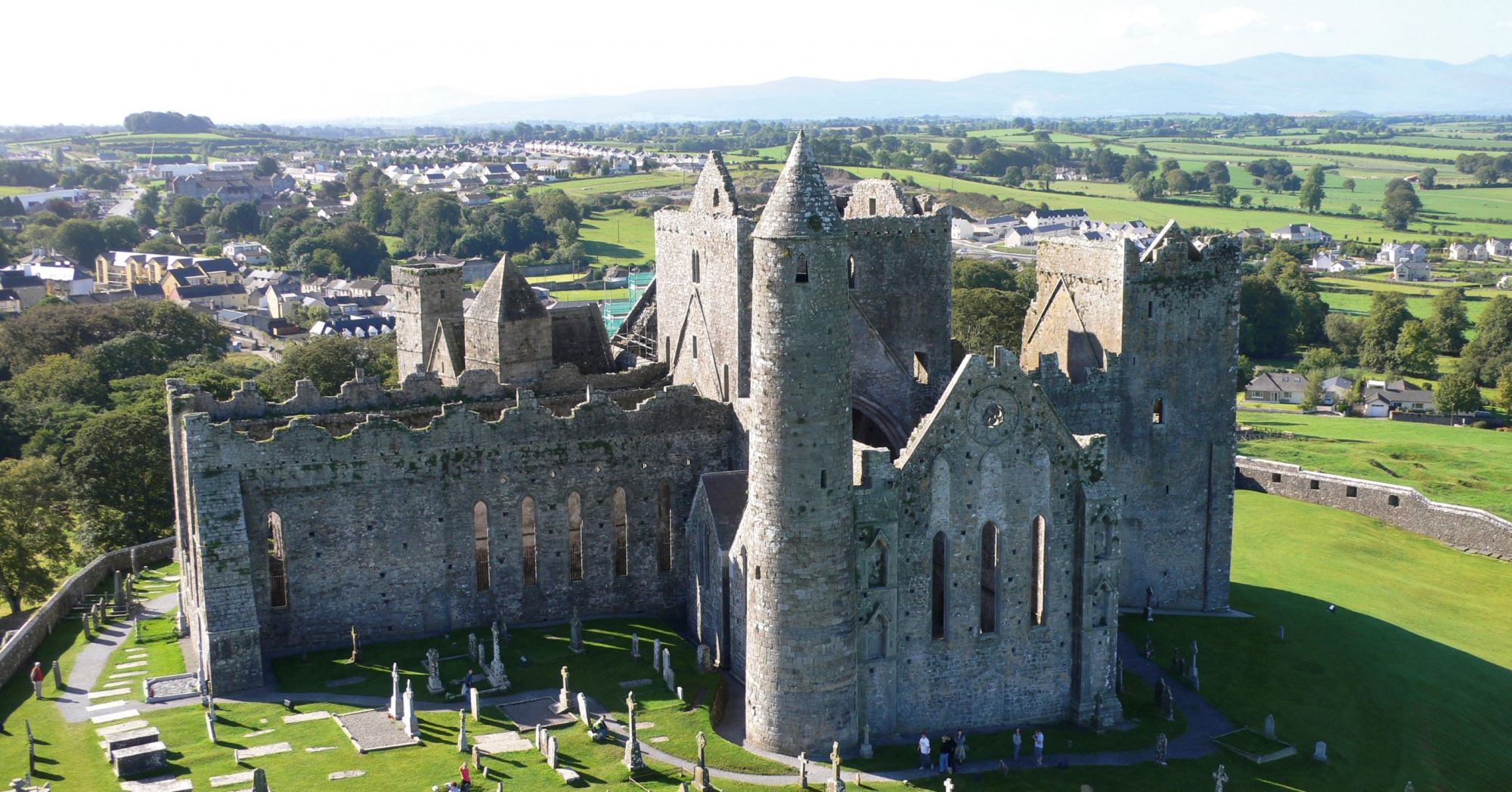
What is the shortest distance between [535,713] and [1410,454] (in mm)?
63501

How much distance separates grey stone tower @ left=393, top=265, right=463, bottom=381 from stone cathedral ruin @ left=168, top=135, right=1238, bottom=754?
161 mm

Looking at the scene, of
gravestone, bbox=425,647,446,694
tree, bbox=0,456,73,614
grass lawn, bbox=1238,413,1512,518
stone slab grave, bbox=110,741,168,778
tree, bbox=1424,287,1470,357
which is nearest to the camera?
stone slab grave, bbox=110,741,168,778

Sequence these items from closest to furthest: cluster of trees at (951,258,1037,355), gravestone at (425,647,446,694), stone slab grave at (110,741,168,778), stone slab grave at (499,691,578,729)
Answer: stone slab grave at (110,741,168,778), stone slab grave at (499,691,578,729), gravestone at (425,647,446,694), cluster of trees at (951,258,1037,355)

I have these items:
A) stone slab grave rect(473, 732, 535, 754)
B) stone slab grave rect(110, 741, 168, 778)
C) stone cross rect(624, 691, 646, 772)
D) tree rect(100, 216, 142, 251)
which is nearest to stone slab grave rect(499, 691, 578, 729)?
stone slab grave rect(473, 732, 535, 754)

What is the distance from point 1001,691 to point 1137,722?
420 centimetres

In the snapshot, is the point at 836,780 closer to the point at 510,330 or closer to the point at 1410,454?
the point at 510,330

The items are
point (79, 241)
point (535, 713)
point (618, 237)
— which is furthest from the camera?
point (79, 241)

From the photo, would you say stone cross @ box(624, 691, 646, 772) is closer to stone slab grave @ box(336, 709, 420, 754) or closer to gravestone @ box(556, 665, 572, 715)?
gravestone @ box(556, 665, 572, 715)

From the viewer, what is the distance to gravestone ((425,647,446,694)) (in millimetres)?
37844

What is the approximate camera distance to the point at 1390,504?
65.6 m

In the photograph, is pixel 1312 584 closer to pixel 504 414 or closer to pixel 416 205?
pixel 504 414

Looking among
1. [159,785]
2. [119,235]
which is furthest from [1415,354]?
[119,235]

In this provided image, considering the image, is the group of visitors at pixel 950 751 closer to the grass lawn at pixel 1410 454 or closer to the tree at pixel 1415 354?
the grass lawn at pixel 1410 454

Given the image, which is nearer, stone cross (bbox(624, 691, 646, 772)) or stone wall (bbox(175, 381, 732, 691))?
stone cross (bbox(624, 691, 646, 772))
